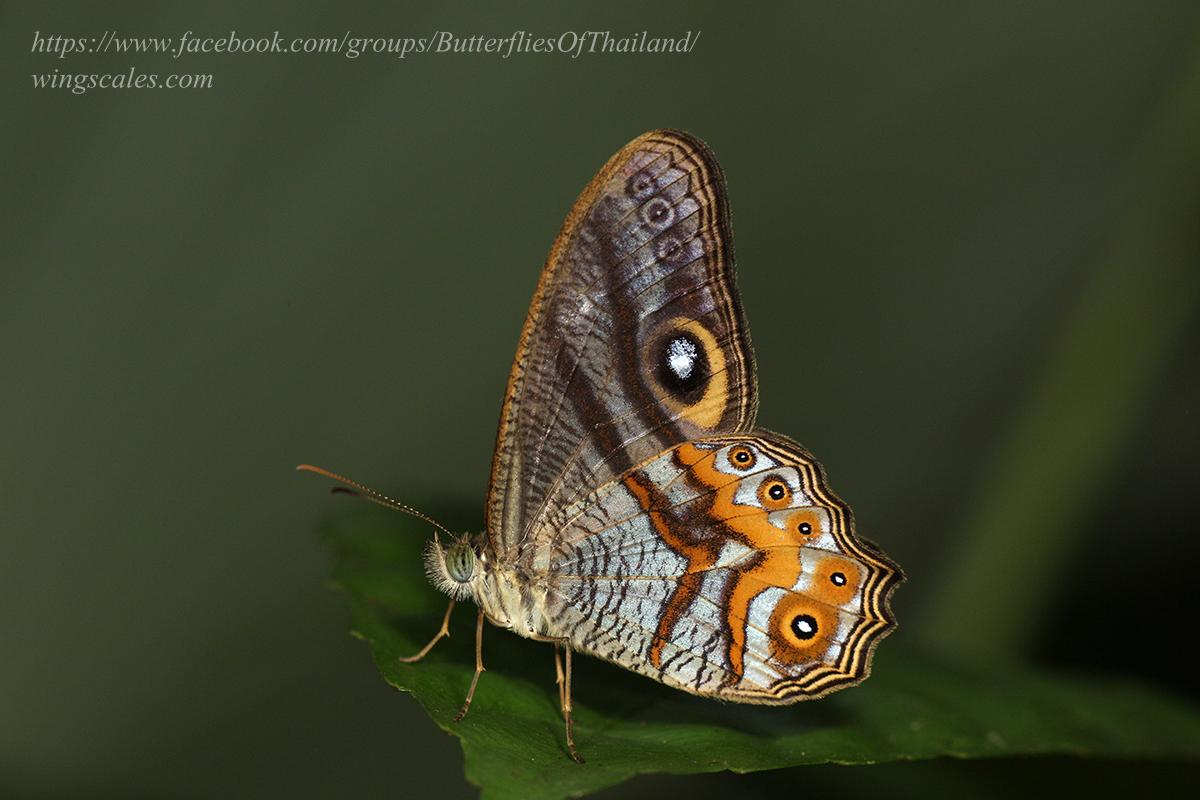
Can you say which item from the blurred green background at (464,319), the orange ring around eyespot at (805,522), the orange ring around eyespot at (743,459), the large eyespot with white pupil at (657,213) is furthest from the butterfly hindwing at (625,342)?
the blurred green background at (464,319)

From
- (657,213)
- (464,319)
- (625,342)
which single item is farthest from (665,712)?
(464,319)

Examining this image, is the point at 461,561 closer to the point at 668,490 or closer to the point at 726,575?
the point at 668,490

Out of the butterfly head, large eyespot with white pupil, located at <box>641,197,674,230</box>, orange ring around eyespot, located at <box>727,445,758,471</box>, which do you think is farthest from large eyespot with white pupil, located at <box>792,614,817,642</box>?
large eyespot with white pupil, located at <box>641,197,674,230</box>

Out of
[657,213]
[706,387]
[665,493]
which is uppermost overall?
[657,213]

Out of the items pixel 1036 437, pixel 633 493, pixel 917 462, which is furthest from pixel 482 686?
pixel 917 462

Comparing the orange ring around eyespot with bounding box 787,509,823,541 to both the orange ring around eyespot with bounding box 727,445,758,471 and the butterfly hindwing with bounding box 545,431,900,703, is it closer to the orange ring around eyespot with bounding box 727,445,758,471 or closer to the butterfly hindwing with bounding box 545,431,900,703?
the butterfly hindwing with bounding box 545,431,900,703

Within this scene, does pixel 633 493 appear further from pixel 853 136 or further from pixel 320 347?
pixel 853 136
